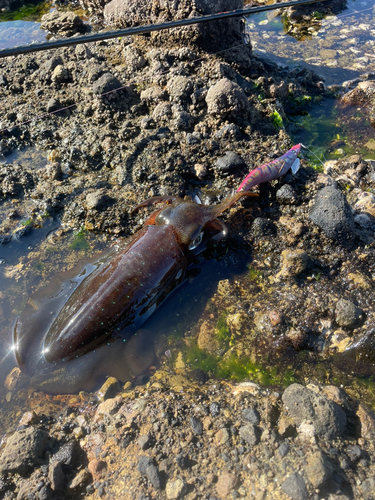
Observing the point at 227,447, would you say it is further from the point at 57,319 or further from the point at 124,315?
the point at 57,319

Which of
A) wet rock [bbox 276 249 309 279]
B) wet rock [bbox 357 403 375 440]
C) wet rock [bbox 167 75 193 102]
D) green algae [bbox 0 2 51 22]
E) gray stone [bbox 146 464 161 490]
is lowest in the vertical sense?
wet rock [bbox 357 403 375 440]

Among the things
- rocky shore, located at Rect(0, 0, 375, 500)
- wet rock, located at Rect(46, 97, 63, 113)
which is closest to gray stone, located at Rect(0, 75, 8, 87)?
rocky shore, located at Rect(0, 0, 375, 500)

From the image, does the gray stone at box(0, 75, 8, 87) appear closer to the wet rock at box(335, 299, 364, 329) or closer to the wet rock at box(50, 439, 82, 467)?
the wet rock at box(50, 439, 82, 467)

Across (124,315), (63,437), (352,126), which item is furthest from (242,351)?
(352,126)

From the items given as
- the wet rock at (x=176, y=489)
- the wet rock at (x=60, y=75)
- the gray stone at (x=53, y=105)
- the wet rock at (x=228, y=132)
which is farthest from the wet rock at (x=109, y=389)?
the wet rock at (x=60, y=75)

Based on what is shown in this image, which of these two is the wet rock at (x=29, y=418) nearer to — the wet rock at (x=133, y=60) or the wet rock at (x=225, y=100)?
the wet rock at (x=225, y=100)

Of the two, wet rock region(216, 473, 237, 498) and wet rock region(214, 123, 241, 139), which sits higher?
wet rock region(214, 123, 241, 139)
